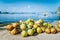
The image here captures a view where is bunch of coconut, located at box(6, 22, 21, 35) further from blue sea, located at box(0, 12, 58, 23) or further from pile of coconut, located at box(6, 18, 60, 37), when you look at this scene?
blue sea, located at box(0, 12, 58, 23)

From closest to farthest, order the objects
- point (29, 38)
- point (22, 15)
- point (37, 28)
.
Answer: point (29, 38), point (37, 28), point (22, 15)

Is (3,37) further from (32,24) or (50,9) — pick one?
(50,9)

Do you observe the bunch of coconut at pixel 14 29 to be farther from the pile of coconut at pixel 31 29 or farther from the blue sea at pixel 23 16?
the blue sea at pixel 23 16

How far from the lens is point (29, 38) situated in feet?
3.42

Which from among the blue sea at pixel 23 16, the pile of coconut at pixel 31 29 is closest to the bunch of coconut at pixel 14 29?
the pile of coconut at pixel 31 29

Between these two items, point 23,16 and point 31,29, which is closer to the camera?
point 31,29

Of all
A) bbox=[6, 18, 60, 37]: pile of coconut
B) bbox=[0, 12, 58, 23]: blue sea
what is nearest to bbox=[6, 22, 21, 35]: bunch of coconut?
bbox=[6, 18, 60, 37]: pile of coconut

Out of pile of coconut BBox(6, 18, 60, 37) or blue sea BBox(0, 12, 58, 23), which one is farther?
blue sea BBox(0, 12, 58, 23)

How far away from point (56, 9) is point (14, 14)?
0.63m

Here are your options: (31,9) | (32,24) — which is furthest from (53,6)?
(32,24)

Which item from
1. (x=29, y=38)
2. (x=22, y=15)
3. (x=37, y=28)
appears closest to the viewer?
(x=29, y=38)

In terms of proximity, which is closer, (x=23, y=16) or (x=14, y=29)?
(x=14, y=29)

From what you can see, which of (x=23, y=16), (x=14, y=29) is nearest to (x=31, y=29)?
(x=14, y=29)

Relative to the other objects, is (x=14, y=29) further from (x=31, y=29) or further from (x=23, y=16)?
(x=23, y=16)
